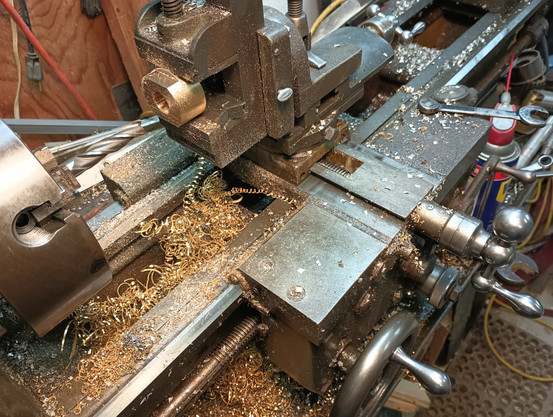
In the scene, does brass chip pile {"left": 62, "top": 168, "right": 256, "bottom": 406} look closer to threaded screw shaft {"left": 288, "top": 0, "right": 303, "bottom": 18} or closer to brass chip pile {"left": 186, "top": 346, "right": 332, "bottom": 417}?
brass chip pile {"left": 186, "top": 346, "right": 332, "bottom": 417}

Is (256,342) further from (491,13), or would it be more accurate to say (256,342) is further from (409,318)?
(491,13)

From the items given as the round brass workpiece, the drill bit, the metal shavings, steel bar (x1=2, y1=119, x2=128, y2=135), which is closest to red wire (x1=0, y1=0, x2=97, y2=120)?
steel bar (x1=2, y1=119, x2=128, y2=135)

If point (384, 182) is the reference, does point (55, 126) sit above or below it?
below

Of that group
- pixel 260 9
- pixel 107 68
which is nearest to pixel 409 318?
pixel 260 9

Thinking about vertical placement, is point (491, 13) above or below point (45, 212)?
below

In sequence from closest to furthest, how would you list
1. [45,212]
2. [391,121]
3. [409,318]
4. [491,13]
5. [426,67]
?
[45,212], [409,318], [391,121], [426,67], [491,13]

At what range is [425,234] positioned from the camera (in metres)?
0.97

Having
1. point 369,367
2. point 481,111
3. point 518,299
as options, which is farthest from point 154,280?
point 481,111

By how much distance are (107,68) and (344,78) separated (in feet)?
5.16

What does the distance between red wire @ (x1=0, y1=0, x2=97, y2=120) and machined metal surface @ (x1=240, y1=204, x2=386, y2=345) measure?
152 centimetres

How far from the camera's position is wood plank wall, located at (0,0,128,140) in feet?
6.11

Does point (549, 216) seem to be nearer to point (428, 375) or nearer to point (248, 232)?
point (428, 375)

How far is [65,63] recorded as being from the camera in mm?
2033

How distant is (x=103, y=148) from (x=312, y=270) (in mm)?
814
